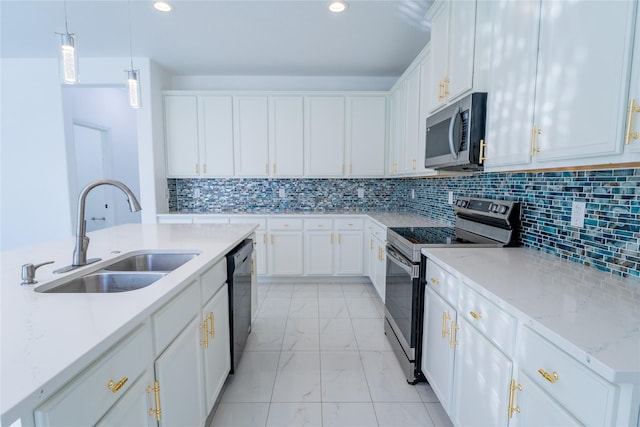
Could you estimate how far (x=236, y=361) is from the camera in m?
2.01

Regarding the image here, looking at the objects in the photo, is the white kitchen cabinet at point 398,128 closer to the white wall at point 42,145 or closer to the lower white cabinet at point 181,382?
the lower white cabinet at point 181,382

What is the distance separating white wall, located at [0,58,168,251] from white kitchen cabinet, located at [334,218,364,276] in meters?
2.31

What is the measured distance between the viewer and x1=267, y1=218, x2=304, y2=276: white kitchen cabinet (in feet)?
12.4

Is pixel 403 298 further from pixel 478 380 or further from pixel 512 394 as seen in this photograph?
pixel 512 394

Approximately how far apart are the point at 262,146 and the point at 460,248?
2873 mm

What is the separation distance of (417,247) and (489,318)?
2.30 feet


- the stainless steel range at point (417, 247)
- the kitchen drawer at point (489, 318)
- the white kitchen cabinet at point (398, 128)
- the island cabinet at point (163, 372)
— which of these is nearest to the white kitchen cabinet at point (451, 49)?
the stainless steel range at point (417, 247)

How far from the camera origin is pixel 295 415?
5.62ft

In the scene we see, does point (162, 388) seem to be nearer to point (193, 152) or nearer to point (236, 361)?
point (236, 361)

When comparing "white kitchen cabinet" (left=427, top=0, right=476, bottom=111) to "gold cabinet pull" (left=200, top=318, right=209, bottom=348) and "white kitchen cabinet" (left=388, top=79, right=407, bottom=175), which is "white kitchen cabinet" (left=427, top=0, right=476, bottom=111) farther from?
"gold cabinet pull" (left=200, top=318, right=209, bottom=348)

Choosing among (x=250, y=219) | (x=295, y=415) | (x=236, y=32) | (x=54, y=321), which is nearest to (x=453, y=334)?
(x=295, y=415)

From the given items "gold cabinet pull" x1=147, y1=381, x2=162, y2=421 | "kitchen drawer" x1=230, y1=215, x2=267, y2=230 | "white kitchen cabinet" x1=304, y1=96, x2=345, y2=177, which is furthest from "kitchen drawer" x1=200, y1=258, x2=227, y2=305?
"white kitchen cabinet" x1=304, y1=96, x2=345, y2=177

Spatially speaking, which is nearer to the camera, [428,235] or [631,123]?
[631,123]

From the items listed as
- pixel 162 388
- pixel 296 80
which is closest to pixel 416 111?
pixel 296 80
